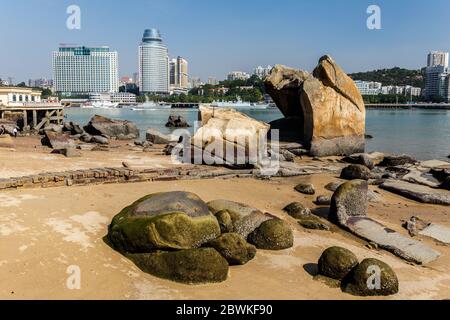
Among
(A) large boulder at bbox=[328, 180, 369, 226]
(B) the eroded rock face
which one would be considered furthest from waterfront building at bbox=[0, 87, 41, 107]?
(A) large boulder at bbox=[328, 180, 369, 226]

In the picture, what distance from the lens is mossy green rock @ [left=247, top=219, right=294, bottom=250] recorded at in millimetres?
10031

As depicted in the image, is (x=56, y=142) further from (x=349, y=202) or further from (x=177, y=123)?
(x=177, y=123)

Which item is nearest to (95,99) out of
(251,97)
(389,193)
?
(251,97)

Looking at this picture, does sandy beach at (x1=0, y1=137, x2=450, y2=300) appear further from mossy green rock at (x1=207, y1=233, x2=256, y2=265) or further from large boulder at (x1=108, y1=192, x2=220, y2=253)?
large boulder at (x1=108, y1=192, x2=220, y2=253)

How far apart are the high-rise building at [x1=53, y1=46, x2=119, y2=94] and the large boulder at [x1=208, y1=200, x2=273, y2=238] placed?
12106 cm

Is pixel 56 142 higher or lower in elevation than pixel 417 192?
higher

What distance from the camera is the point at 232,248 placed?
29.2 ft

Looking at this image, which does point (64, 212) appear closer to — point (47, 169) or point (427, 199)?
point (47, 169)

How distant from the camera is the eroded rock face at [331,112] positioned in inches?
1026

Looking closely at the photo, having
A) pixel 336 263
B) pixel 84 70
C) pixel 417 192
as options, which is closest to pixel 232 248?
pixel 336 263

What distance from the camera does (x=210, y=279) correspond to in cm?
805

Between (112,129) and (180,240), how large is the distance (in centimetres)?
3125

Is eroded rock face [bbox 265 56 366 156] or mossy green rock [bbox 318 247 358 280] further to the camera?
eroded rock face [bbox 265 56 366 156]

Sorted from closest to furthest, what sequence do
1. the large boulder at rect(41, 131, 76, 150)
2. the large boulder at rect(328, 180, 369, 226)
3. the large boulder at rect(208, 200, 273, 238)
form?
1. the large boulder at rect(208, 200, 273, 238)
2. the large boulder at rect(328, 180, 369, 226)
3. the large boulder at rect(41, 131, 76, 150)
